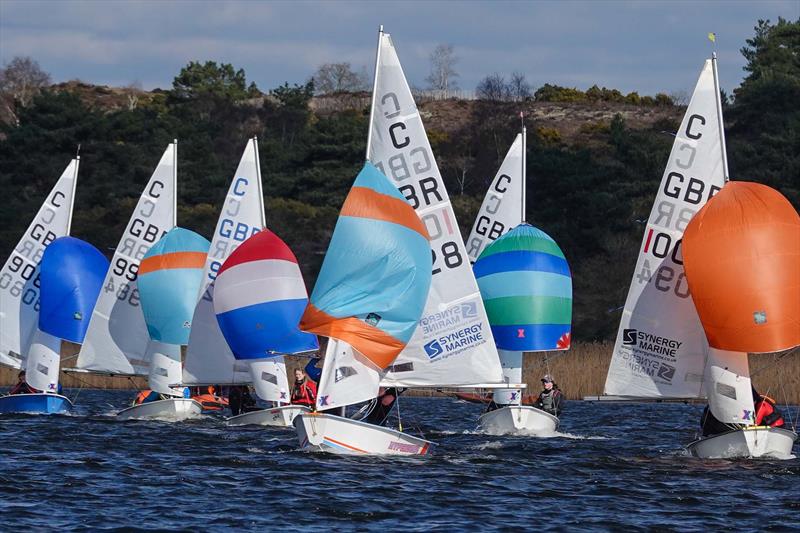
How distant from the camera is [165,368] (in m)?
29.8

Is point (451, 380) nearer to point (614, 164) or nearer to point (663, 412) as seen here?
point (663, 412)

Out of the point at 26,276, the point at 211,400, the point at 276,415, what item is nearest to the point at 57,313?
the point at 26,276

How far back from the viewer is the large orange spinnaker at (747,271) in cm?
1984

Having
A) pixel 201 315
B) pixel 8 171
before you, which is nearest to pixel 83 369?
pixel 201 315

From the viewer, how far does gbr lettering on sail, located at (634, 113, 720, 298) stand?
72.0 ft

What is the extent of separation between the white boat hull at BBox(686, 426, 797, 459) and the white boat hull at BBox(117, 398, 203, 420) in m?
12.5

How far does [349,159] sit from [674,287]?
45.1 m

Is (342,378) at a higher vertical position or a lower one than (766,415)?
higher

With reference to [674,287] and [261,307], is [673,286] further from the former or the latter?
[261,307]

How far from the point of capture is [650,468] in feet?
67.5

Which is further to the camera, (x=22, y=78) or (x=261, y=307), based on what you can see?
(x=22, y=78)

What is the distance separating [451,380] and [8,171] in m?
52.5

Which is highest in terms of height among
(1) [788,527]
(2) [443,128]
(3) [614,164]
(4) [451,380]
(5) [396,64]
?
(2) [443,128]

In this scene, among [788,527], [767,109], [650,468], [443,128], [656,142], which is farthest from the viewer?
[443,128]
